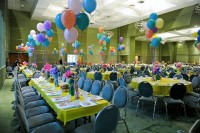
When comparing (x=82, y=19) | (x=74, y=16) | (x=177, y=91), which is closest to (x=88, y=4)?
(x=82, y=19)

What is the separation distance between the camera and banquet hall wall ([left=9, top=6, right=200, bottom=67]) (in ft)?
43.9

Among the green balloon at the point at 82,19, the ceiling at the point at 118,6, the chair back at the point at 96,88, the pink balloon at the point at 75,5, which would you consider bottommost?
Result: the chair back at the point at 96,88

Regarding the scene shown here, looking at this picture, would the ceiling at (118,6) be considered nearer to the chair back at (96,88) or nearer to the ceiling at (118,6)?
the ceiling at (118,6)

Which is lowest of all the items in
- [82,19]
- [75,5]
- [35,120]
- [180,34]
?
[35,120]

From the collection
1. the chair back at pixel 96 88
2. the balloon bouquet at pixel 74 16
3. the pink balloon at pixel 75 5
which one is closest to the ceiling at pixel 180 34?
the balloon bouquet at pixel 74 16

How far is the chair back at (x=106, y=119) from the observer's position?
6.82 ft

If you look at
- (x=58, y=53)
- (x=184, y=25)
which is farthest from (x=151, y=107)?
(x=58, y=53)

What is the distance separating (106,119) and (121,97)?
1.31 m

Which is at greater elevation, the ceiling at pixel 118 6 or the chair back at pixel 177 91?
the ceiling at pixel 118 6

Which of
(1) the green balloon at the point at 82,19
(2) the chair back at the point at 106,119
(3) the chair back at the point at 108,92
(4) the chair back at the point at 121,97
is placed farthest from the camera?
(1) the green balloon at the point at 82,19

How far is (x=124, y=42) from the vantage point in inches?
794

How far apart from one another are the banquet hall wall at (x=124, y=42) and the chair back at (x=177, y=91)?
30.8 ft

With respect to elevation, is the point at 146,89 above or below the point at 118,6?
below

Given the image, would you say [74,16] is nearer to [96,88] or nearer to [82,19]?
[82,19]
